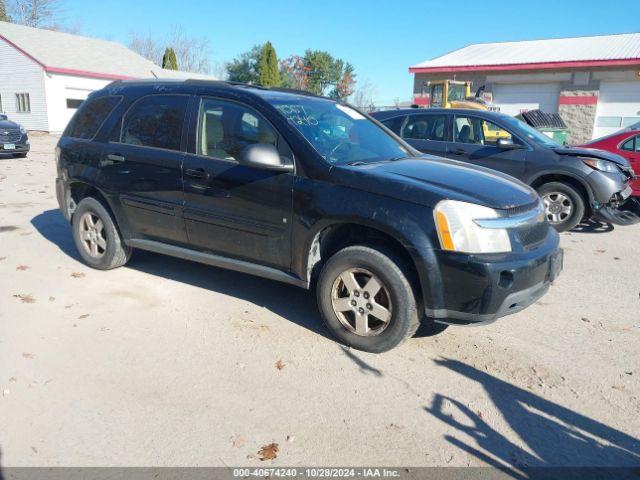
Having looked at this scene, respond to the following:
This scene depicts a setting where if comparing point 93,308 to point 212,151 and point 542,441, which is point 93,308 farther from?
point 542,441

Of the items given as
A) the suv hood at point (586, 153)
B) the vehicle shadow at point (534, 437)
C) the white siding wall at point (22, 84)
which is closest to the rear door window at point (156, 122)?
the vehicle shadow at point (534, 437)

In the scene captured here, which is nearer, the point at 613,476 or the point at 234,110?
the point at 613,476

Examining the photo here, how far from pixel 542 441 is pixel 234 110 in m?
3.30

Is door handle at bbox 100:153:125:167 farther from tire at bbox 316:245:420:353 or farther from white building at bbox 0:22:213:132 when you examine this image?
white building at bbox 0:22:213:132

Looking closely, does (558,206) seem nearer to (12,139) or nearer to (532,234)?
(532,234)

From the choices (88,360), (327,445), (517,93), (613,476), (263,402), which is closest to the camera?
(613,476)

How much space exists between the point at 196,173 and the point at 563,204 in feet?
18.2

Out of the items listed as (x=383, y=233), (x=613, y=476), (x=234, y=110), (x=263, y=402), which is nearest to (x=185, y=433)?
(x=263, y=402)

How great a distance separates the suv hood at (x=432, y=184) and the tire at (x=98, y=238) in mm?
2669

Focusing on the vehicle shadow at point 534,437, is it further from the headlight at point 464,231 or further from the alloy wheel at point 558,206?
the alloy wheel at point 558,206

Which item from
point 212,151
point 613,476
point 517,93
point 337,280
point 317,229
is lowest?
point 613,476

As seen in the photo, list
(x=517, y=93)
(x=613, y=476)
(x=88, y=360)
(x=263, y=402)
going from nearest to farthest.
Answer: (x=613, y=476)
(x=263, y=402)
(x=88, y=360)
(x=517, y=93)

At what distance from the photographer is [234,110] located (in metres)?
4.36

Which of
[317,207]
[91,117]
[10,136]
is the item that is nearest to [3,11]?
[10,136]
